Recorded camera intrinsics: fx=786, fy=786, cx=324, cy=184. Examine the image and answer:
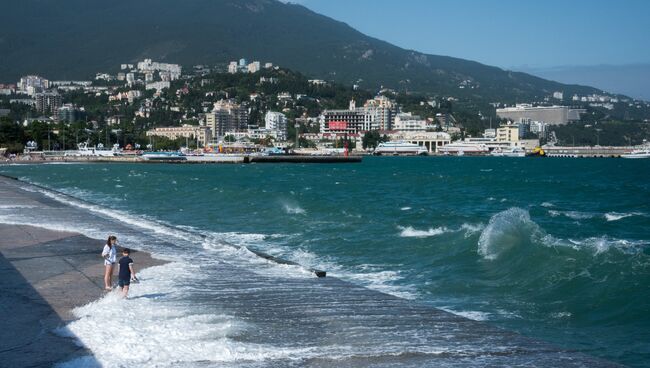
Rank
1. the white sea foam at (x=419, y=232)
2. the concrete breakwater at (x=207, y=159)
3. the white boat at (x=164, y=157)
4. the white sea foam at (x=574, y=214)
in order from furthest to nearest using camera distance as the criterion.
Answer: the white boat at (x=164, y=157) → the concrete breakwater at (x=207, y=159) → the white sea foam at (x=574, y=214) → the white sea foam at (x=419, y=232)

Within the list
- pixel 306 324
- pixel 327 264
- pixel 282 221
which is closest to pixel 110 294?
pixel 306 324

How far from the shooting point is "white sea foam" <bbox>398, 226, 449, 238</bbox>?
24.8m

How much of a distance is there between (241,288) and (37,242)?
28.4 feet

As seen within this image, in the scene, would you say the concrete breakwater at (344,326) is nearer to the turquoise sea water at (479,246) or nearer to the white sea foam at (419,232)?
the turquoise sea water at (479,246)

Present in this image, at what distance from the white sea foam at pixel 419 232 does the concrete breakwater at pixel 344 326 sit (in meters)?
8.18

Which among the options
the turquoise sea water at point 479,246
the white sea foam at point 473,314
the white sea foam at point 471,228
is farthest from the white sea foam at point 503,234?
the white sea foam at point 473,314

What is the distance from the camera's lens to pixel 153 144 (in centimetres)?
18150

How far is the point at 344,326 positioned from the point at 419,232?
1373cm

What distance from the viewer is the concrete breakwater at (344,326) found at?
10609mm

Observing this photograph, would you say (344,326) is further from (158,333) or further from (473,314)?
(473,314)

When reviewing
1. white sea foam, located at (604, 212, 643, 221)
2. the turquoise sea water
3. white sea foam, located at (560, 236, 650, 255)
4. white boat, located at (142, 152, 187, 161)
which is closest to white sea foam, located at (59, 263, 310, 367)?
the turquoise sea water

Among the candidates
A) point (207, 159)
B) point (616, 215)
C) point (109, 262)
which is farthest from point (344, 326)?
point (207, 159)

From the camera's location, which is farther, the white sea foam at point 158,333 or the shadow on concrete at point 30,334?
the white sea foam at point 158,333

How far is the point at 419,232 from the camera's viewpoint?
25.7 metres
